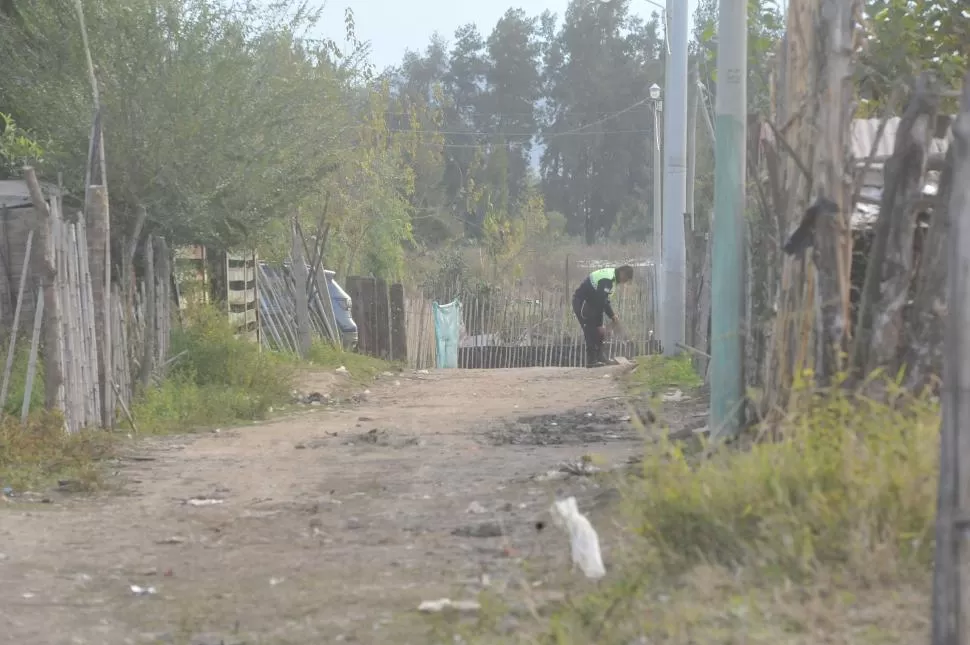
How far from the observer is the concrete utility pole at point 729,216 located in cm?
698

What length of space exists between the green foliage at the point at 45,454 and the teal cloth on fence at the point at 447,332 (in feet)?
47.1

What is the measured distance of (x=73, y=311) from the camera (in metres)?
9.40

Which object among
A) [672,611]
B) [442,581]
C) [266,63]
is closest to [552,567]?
[442,581]

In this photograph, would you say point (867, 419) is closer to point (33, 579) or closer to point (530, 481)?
point (530, 481)

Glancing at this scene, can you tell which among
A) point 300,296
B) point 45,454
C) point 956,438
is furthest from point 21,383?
point 300,296

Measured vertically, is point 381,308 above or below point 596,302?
below

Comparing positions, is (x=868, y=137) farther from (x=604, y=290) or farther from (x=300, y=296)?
(x=300, y=296)

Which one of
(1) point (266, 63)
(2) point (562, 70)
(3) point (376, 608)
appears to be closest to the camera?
(3) point (376, 608)

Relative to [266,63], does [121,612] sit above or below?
below

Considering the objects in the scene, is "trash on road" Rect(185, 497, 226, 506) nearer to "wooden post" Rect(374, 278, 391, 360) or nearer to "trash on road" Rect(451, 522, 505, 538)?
"trash on road" Rect(451, 522, 505, 538)

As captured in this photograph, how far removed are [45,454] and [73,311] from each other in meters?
1.31

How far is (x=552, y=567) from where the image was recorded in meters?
5.43

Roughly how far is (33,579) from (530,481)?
3.05 metres

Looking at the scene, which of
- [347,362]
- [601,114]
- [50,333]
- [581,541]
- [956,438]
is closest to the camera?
[956,438]
